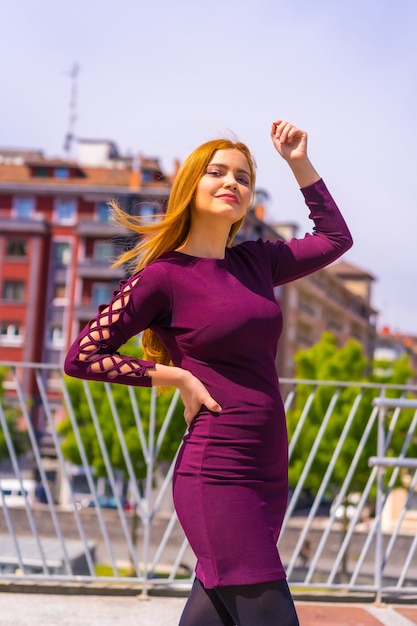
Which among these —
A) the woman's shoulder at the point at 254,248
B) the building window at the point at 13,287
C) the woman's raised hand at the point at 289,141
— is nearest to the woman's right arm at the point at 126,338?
the woman's shoulder at the point at 254,248

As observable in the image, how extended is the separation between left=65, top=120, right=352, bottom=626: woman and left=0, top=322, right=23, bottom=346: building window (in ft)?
137

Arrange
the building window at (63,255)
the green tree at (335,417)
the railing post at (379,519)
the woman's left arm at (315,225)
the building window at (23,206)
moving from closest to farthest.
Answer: the woman's left arm at (315,225) → the railing post at (379,519) → the green tree at (335,417) → the building window at (63,255) → the building window at (23,206)

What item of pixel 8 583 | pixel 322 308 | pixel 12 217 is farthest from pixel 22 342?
pixel 8 583

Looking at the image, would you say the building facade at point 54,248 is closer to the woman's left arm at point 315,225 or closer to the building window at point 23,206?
the building window at point 23,206

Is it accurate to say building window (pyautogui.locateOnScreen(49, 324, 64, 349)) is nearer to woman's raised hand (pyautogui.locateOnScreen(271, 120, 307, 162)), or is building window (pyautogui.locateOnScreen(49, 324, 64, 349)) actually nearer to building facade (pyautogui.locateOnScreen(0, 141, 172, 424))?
building facade (pyautogui.locateOnScreen(0, 141, 172, 424))

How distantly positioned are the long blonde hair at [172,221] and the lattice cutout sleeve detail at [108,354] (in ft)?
0.54

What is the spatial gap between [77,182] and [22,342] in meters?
8.81

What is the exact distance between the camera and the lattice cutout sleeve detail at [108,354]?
1952mm

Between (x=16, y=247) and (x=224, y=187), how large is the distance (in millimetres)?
43080

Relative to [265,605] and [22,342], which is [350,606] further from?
[22,342]

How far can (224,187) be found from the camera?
2080mm

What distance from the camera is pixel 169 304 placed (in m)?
1.99

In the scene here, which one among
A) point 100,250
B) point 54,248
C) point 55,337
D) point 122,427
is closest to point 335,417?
point 122,427

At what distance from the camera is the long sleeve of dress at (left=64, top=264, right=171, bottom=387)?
6.41 ft
